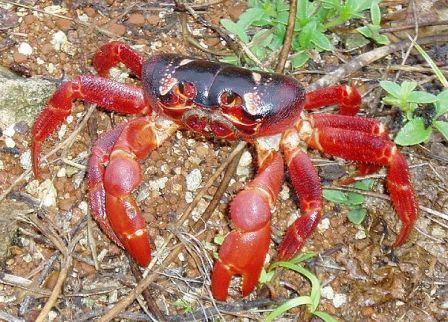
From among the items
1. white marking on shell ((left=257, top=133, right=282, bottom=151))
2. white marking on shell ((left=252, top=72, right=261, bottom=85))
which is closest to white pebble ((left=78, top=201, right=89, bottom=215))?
white marking on shell ((left=257, top=133, right=282, bottom=151))

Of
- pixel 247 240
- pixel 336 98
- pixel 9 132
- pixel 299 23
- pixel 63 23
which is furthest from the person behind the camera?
pixel 63 23

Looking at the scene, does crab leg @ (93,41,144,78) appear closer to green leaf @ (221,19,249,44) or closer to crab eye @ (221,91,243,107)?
green leaf @ (221,19,249,44)

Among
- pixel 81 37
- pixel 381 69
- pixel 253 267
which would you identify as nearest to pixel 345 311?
pixel 253 267

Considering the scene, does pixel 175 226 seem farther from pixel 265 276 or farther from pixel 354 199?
pixel 354 199

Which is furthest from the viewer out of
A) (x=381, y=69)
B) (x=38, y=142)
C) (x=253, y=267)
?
(x=381, y=69)

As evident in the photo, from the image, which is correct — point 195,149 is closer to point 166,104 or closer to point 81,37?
point 166,104

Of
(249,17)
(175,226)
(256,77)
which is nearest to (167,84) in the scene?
(256,77)

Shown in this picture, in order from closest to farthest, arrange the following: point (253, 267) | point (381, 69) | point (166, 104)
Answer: point (253, 267)
point (166, 104)
point (381, 69)
